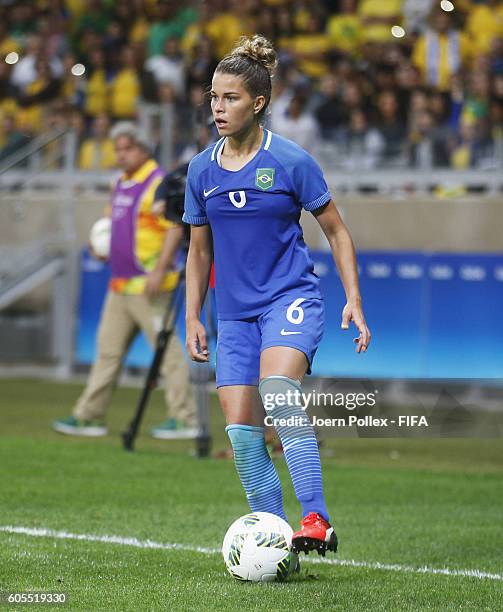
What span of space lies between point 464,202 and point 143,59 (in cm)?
591

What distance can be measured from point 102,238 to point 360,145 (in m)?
4.60

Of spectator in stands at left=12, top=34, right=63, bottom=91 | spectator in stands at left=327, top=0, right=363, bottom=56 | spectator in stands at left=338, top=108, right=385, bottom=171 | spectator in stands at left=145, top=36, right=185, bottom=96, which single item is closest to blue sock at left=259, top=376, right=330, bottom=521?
spectator in stands at left=338, top=108, right=385, bottom=171

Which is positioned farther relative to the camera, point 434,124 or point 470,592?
point 434,124

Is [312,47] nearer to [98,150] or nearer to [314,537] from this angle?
[98,150]

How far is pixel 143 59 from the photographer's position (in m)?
19.8

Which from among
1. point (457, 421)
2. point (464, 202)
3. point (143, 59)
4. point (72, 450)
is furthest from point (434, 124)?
point (457, 421)

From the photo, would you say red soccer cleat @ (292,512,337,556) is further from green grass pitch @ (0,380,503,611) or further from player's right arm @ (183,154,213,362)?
player's right arm @ (183,154,213,362)

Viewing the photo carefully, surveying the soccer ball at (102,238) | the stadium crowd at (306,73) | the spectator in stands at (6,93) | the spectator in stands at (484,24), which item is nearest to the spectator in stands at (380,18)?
the stadium crowd at (306,73)

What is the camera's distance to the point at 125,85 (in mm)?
19656

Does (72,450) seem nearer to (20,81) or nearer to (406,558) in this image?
(406,558)

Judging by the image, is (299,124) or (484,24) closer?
(299,124)

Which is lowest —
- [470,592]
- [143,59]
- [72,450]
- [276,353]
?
[72,450]

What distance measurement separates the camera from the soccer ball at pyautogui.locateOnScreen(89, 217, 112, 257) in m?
12.6

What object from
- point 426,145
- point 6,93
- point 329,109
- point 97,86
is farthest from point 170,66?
point 426,145
